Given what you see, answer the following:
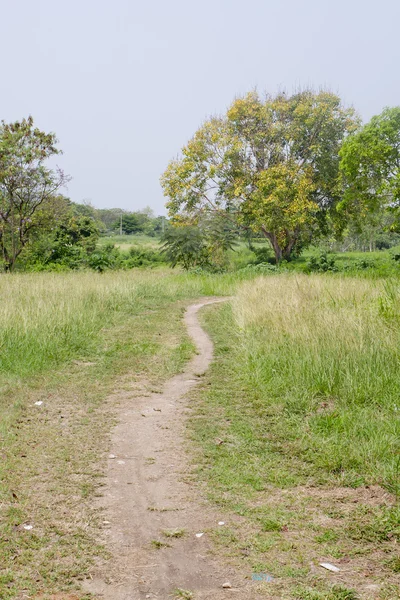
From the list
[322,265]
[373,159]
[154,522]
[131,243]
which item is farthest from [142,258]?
[154,522]

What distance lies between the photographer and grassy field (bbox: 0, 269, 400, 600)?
3.23 m

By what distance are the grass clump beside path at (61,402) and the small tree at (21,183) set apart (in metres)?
10.1

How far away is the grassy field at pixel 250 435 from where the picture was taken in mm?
3234

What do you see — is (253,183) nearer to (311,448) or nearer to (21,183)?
(21,183)

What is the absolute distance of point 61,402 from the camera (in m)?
6.22

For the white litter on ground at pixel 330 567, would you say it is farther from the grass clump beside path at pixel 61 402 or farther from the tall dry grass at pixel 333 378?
the grass clump beside path at pixel 61 402

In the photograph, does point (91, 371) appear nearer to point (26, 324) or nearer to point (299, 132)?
point (26, 324)

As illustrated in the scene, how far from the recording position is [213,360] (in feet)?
27.3

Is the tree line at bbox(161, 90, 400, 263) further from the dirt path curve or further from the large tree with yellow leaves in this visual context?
the dirt path curve

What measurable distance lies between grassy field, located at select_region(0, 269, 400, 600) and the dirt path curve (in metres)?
0.13

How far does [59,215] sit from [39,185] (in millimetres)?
2115

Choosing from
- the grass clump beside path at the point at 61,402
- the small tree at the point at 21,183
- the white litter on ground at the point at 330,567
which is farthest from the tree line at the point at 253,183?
the white litter on ground at the point at 330,567

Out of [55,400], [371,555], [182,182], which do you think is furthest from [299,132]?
[371,555]

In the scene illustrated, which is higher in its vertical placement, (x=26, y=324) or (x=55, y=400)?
(x=26, y=324)
